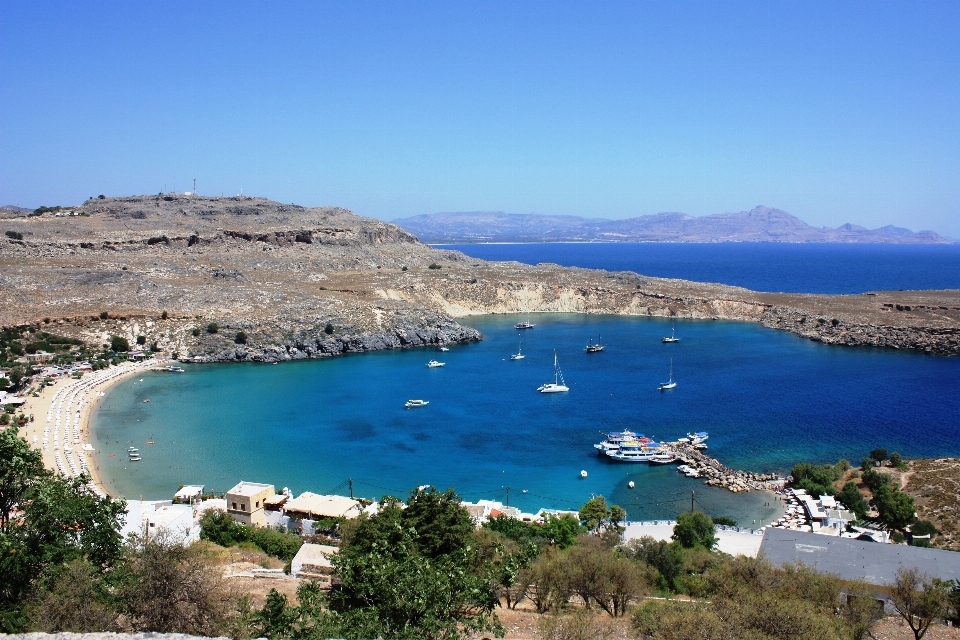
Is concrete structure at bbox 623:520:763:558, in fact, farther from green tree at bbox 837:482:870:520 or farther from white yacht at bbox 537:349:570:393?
white yacht at bbox 537:349:570:393

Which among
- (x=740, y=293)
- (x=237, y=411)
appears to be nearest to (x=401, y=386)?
(x=237, y=411)

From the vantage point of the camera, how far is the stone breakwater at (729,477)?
112ft

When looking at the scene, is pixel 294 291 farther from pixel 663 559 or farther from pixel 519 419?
pixel 663 559

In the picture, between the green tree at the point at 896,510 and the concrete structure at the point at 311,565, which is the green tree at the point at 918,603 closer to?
the green tree at the point at 896,510

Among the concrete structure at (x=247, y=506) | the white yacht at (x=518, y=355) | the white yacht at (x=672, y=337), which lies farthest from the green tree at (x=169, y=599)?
the white yacht at (x=672, y=337)

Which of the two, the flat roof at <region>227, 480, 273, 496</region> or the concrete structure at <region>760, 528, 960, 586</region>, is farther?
the flat roof at <region>227, 480, 273, 496</region>

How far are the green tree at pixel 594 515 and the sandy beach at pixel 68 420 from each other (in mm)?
23022

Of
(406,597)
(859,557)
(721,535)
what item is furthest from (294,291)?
(406,597)

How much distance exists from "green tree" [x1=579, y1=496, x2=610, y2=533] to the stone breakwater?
27.9ft

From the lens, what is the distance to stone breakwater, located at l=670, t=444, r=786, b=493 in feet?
112

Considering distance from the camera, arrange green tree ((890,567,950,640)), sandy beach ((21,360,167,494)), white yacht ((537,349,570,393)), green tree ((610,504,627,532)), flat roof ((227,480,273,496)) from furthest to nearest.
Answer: white yacht ((537,349,570,393))
sandy beach ((21,360,167,494))
flat roof ((227,480,273,496))
green tree ((610,504,627,532))
green tree ((890,567,950,640))

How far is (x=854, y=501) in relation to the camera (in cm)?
3022

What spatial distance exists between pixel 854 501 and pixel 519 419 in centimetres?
2130

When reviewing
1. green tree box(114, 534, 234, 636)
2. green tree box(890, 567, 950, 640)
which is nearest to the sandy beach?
green tree box(114, 534, 234, 636)
